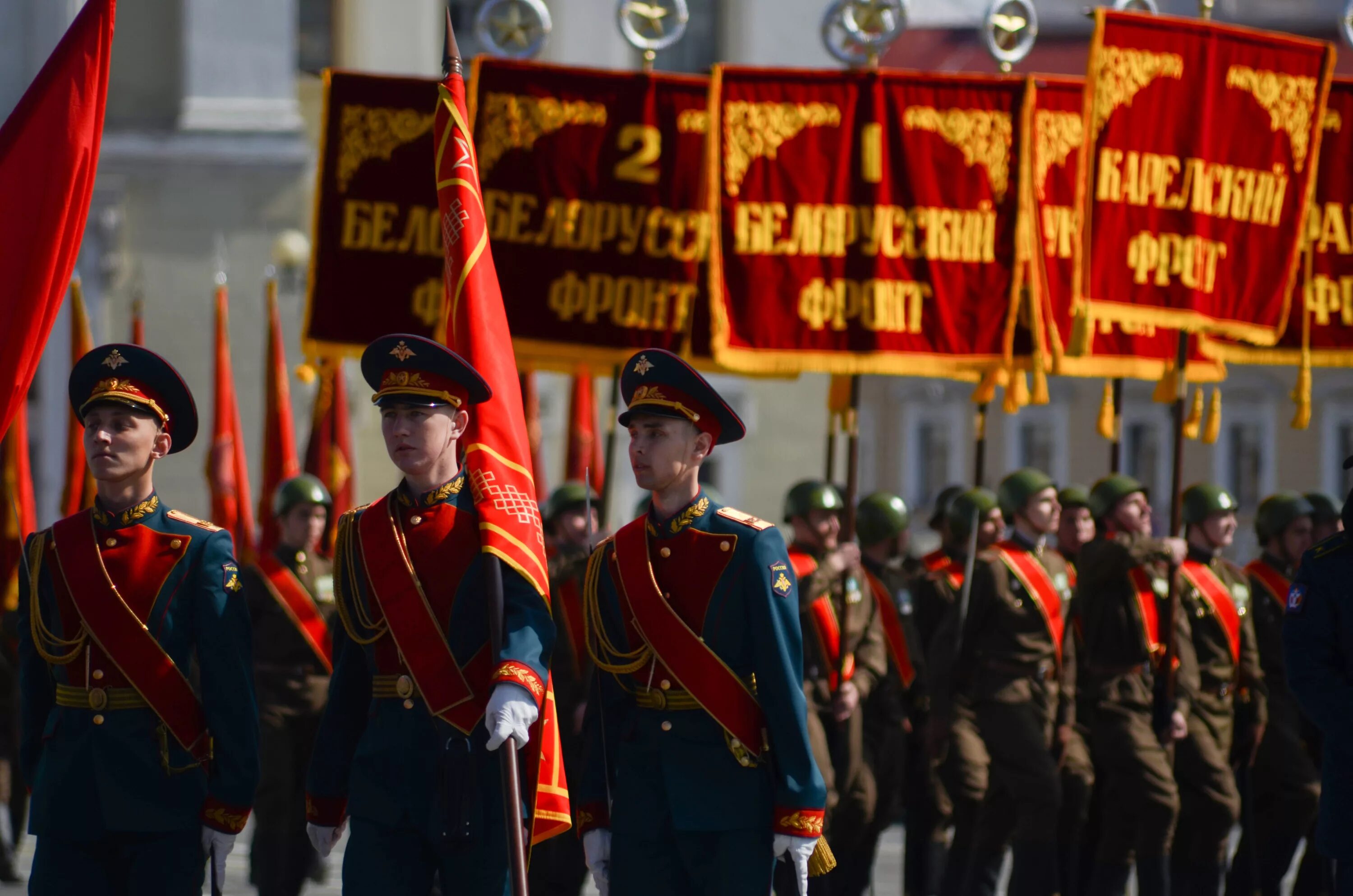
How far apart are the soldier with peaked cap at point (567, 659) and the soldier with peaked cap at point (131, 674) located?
3020 mm

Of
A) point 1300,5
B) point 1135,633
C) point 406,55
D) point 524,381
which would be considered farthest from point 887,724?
point 1300,5

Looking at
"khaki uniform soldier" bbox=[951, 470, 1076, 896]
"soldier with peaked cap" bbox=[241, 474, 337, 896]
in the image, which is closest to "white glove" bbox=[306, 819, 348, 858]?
"soldier with peaked cap" bbox=[241, 474, 337, 896]

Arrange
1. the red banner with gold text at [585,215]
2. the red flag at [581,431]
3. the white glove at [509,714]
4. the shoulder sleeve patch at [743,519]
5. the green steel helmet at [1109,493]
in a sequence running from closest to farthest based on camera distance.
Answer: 1. the white glove at [509,714]
2. the shoulder sleeve patch at [743,519]
3. the red banner with gold text at [585,215]
4. the green steel helmet at [1109,493]
5. the red flag at [581,431]

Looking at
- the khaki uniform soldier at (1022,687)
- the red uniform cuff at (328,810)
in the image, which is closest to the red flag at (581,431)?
the khaki uniform soldier at (1022,687)

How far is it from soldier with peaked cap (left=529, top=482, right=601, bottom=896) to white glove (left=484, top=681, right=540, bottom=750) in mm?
3403

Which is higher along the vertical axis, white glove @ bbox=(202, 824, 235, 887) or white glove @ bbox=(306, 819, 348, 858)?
white glove @ bbox=(306, 819, 348, 858)

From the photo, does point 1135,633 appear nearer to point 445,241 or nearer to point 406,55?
point 445,241

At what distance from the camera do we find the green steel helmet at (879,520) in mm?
10680

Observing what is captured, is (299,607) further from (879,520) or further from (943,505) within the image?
(943,505)

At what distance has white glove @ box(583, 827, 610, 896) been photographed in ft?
19.2

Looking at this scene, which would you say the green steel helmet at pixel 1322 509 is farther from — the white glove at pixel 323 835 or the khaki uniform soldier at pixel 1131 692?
the white glove at pixel 323 835

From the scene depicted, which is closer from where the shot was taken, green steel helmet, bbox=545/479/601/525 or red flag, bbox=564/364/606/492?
green steel helmet, bbox=545/479/601/525

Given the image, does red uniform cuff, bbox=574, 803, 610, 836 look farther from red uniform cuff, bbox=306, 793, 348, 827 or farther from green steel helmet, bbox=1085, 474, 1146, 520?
green steel helmet, bbox=1085, 474, 1146, 520

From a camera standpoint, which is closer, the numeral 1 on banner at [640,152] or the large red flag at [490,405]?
the large red flag at [490,405]
